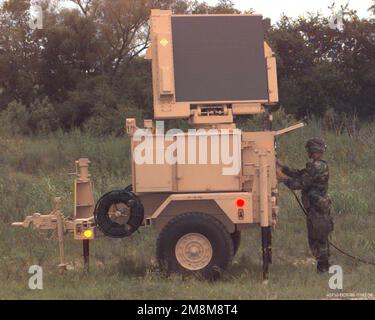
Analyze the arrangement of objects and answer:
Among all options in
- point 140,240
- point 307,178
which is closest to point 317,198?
point 307,178

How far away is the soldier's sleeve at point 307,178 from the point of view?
895 cm

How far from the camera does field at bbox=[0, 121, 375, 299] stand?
7.79 metres

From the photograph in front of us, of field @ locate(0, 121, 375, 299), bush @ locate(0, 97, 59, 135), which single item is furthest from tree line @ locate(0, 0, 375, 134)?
field @ locate(0, 121, 375, 299)

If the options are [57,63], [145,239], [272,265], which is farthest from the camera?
[57,63]

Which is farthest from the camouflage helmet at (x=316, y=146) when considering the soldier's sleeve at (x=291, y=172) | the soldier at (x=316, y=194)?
the soldier's sleeve at (x=291, y=172)

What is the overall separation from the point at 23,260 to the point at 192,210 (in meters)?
3.08

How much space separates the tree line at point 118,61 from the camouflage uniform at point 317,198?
1863cm

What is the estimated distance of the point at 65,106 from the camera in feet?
93.6

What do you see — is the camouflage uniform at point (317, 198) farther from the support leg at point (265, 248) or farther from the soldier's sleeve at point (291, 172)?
the support leg at point (265, 248)

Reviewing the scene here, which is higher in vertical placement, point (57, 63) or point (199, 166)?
point (57, 63)

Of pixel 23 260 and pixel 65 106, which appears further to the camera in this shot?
pixel 65 106

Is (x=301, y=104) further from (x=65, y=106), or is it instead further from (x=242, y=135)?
(x=242, y=135)
